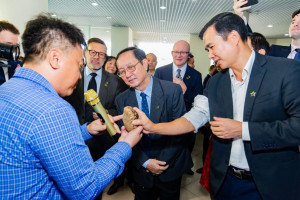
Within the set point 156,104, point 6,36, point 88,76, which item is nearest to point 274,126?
point 156,104

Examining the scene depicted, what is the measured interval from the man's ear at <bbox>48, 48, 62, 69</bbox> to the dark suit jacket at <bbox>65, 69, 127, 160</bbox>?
1.38 metres

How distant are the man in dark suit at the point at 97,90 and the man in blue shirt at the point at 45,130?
4.38ft

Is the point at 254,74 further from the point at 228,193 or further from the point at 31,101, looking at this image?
the point at 31,101

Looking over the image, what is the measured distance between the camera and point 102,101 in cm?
235

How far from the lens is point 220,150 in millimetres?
1293

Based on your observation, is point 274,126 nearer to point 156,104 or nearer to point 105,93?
point 156,104

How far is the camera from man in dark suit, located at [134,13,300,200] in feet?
3.40

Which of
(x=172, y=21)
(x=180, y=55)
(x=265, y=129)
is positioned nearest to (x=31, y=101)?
(x=265, y=129)

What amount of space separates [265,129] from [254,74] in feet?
1.06

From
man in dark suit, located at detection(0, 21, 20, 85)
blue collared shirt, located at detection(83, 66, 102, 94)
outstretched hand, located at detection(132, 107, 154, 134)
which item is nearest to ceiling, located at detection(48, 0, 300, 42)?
blue collared shirt, located at detection(83, 66, 102, 94)

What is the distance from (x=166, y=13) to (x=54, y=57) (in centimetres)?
727

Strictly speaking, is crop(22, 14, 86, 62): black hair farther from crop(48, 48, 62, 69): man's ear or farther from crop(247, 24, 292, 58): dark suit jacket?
crop(247, 24, 292, 58): dark suit jacket

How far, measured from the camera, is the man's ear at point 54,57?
82 cm

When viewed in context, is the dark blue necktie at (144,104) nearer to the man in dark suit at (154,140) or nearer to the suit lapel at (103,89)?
the man in dark suit at (154,140)
